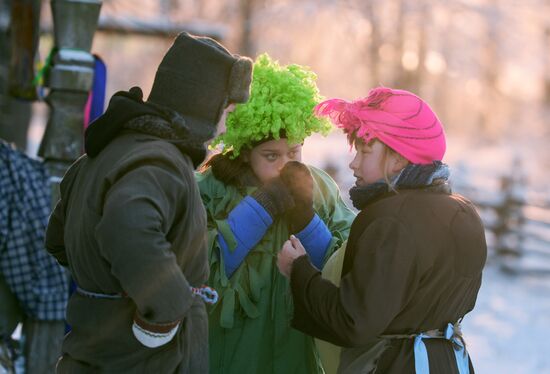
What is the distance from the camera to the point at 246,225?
274 cm

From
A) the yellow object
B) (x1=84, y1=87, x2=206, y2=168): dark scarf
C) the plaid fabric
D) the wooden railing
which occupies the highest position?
(x1=84, y1=87, x2=206, y2=168): dark scarf

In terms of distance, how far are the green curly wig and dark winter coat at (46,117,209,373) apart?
62 cm

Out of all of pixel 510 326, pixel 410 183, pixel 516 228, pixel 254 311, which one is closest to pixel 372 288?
pixel 410 183

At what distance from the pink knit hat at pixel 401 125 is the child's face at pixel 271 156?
0.48 metres

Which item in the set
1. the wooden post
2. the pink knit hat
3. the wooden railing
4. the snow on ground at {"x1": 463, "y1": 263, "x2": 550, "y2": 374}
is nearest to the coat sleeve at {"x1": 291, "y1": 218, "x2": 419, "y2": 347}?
the pink knit hat

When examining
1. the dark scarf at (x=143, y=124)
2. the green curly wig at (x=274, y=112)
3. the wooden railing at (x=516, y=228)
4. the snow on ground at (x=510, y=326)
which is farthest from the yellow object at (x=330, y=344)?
the wooden railing at (x=516, y=228)

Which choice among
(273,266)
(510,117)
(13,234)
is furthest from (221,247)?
(510,117)

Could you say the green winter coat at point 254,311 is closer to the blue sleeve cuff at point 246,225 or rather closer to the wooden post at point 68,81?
the blue sleeve cuff at point 246,225

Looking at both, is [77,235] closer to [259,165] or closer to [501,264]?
[259,165]

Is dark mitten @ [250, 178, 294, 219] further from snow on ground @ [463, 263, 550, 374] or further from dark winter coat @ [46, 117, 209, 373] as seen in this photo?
snow on ground @ [463, 263, 550, 374]

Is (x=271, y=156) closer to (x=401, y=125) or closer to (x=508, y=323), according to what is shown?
(x=401, y=125)

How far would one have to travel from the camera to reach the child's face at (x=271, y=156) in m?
2.90

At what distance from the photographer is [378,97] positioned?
2469mm

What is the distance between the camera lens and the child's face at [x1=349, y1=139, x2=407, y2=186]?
243 cm
